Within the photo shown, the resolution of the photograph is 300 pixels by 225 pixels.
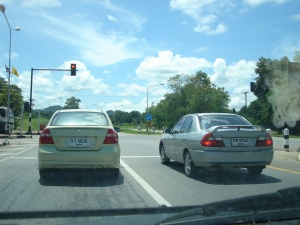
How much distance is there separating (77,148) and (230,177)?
3.63 meters

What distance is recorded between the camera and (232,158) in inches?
327

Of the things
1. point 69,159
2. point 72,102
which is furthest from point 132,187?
point 72,102

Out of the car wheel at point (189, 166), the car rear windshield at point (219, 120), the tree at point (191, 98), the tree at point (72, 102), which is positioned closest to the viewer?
the car wheel at point (189, 166)

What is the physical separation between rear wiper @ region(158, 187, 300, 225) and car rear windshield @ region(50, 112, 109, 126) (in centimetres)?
566

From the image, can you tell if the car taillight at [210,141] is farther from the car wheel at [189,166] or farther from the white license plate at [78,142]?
the white license plate at [78,142]

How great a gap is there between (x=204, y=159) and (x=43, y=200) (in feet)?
11.5

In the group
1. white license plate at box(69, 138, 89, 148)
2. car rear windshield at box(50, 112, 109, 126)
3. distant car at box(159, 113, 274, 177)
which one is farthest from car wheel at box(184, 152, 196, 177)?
white license plate at box(69, 138, 89, 148)

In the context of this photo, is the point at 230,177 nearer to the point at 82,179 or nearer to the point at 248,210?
the point at 82,179

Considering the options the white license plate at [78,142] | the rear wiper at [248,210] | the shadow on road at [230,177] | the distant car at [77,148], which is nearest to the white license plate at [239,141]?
the shadow on road at [230,177]

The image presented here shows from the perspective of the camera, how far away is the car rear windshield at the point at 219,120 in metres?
9.22

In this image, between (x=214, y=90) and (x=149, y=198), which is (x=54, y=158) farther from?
(x=214, y=90)

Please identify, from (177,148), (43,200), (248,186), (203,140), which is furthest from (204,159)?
(43,200)

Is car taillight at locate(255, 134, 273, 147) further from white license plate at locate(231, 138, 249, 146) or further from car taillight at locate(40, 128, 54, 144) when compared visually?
car taillight at locate(40, 128, 54, 144)

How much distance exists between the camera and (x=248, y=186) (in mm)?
7812
